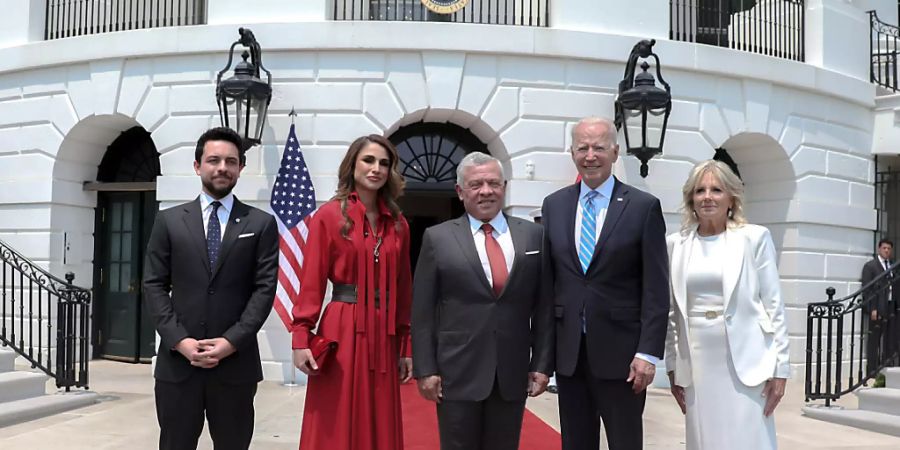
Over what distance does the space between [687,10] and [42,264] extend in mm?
10217

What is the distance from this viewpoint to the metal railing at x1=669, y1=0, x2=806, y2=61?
1160cm

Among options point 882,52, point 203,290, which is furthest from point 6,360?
point 882,52

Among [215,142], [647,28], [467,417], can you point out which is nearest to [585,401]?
[467,417]

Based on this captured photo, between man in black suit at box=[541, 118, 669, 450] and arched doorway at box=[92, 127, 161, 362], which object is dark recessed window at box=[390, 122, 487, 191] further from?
man in black suit at box=[541, 118, 669, 450]

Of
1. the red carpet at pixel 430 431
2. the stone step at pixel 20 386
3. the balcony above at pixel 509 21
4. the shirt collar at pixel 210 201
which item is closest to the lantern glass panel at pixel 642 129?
the balcony above at pixel 509 21

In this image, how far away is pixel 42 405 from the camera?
7.82 m

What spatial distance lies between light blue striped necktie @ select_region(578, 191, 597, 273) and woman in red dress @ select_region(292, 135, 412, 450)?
0.91m

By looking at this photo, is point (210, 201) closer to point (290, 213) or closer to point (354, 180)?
point (354, 180)

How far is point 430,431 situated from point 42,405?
393 centimetres

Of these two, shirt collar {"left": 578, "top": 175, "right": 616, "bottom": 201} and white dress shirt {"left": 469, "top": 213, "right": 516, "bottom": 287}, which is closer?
white dress shirt {"left": 469, "top": 213, "right": 516, "bottom": 287}

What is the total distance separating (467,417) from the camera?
367 cm

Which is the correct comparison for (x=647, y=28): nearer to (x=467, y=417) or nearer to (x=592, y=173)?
(x=592, y=173)

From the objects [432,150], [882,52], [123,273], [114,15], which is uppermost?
[882,52]

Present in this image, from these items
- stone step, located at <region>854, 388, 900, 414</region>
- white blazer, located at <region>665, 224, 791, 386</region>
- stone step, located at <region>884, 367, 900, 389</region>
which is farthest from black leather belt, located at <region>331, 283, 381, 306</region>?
stone step, located at <region>884, 367, 900, 389</region>
